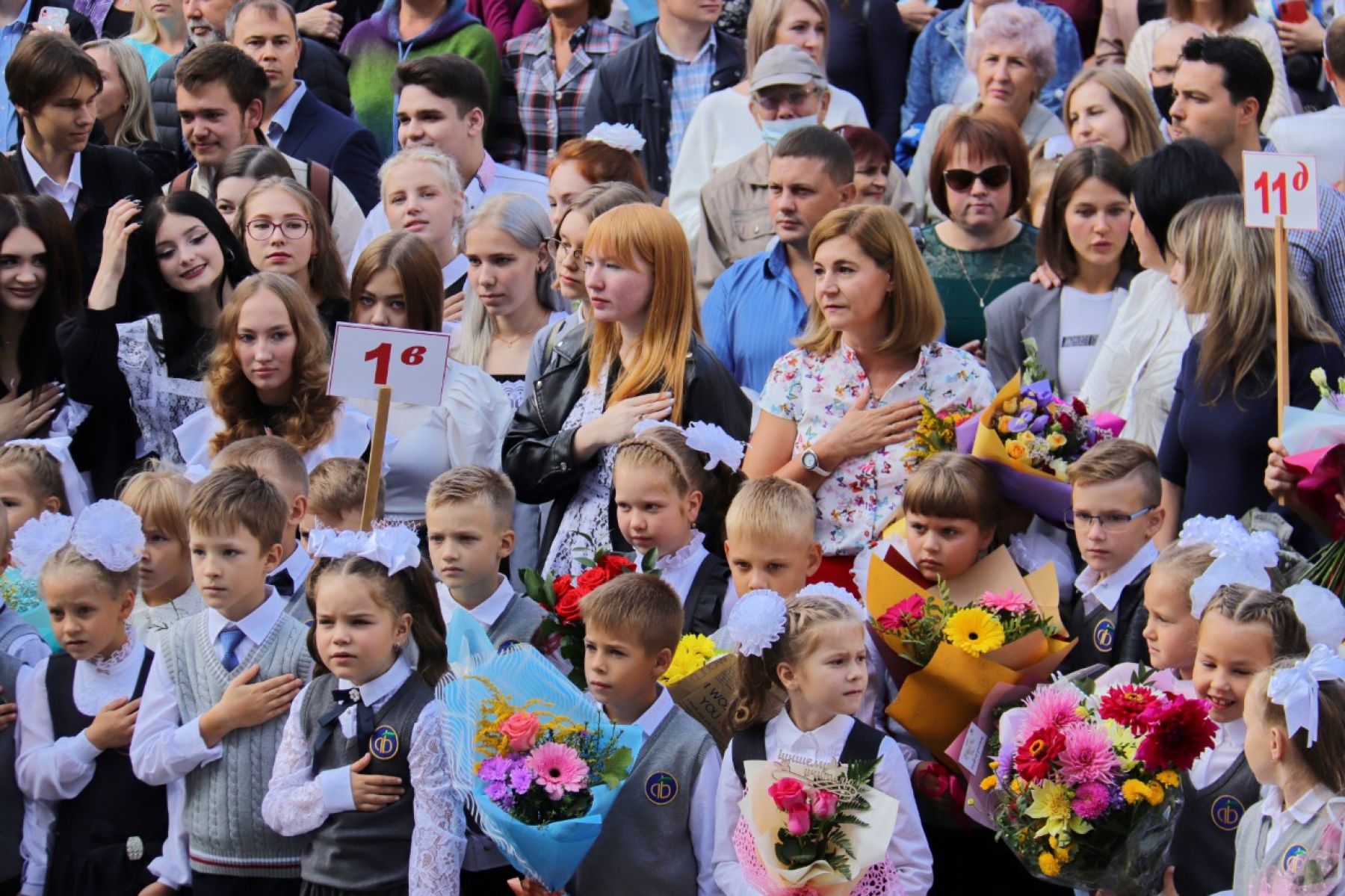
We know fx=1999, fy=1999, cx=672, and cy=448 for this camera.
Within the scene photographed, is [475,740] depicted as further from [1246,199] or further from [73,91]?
[73,91]

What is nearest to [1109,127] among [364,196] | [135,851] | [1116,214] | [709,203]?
[1116,214]

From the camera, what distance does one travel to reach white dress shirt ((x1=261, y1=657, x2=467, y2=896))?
206 inches

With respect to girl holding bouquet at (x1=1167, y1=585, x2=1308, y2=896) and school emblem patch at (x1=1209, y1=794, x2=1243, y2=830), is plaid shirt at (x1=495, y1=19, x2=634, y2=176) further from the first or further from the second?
school emblem patch at (x1=1209, y1=794, x2=1243, y2=830)

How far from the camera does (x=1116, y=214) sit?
286 inches

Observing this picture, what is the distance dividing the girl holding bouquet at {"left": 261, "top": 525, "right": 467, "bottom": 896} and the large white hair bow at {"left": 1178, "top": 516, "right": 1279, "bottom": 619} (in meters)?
2.04

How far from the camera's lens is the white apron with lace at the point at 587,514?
254 inches

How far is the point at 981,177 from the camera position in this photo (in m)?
7.71

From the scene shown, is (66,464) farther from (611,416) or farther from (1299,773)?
(1299,773)

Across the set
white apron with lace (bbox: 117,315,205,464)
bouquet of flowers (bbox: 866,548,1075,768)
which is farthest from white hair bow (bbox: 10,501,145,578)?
bouquet of flowers (bbox: 866,548,1075,768)

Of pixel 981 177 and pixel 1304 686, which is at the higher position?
pixel 981 177

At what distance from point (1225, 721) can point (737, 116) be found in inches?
174

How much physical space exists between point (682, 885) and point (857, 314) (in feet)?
6.88

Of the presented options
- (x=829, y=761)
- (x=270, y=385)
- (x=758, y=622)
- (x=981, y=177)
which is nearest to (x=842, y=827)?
(x=829, y=761)

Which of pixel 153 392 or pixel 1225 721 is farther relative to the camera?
pixel 153 392
